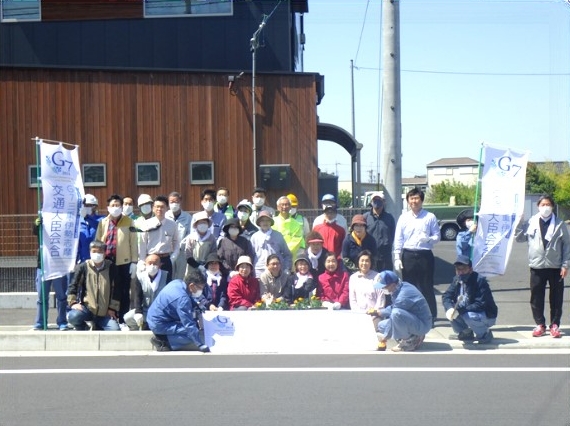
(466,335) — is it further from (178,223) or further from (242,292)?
(178,223)

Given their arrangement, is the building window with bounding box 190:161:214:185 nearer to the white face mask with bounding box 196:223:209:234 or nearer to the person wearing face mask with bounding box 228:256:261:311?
the white face mask with bounding box 196:223:209:234

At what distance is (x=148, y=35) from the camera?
2277cm

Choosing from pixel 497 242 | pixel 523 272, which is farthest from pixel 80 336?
pixel 523 272

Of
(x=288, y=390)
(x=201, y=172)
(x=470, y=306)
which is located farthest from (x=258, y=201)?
(x=201, y=172)

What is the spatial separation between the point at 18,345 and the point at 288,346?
365 centimetres

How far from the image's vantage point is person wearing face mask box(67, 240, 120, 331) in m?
11.7

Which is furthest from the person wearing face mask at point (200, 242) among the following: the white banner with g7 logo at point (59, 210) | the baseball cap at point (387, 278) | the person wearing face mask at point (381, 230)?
the baseball cap at point (387, 278)

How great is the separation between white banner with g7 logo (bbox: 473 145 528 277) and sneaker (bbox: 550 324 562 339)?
98 centimetres

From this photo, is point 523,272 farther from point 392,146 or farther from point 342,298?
point 342,298

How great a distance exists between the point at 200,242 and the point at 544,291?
4.89 metres

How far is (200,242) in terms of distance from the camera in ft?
40.8

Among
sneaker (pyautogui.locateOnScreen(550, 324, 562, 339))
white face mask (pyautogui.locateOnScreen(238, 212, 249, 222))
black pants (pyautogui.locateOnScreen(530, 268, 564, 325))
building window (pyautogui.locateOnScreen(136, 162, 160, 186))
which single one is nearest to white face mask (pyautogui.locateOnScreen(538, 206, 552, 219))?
black pants (pyautogui.locateOnScreen(530, 268, 564, 325))

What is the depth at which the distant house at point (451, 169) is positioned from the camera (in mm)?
92156

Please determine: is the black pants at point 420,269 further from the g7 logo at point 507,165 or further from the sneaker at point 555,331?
the sneaker at point 555,331
